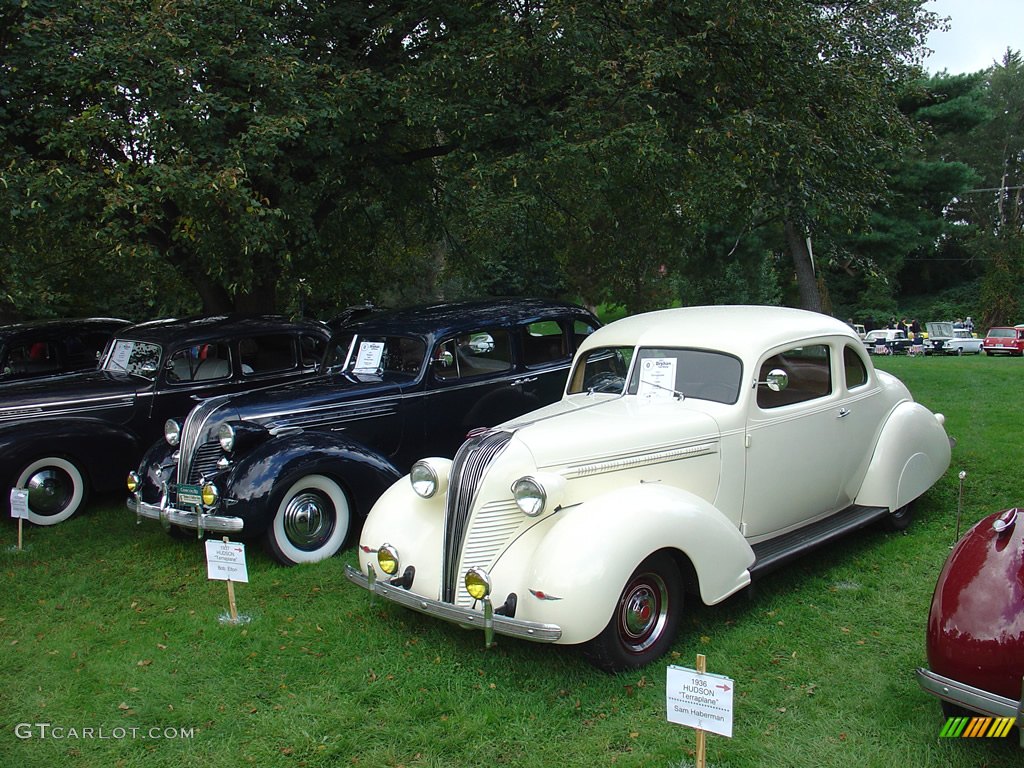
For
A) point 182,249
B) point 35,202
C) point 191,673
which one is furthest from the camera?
point 182,249

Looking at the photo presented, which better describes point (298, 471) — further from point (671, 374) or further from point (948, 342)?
point (948, 342)

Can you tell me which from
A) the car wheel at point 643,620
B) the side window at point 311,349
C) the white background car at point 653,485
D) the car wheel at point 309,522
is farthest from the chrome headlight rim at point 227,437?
the car wheel at point 643,620

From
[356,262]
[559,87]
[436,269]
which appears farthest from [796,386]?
[436,269]

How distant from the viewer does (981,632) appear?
→ 10.3ft

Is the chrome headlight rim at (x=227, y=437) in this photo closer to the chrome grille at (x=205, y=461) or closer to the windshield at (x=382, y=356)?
the chrome grille at (x=205, y=461)

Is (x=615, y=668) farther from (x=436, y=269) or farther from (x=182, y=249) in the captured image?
(x=436, y=269)

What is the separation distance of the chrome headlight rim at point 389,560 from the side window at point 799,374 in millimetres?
2534

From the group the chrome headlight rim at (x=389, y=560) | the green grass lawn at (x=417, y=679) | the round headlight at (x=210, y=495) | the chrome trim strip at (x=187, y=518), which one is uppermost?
the round headlight at (x=210, y=495)

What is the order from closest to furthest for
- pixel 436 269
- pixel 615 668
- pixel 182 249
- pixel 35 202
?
pixel 615 668, pixel 35 202, pixel 182 249, pixel 436 269

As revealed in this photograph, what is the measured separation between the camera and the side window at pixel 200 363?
851 centimetres

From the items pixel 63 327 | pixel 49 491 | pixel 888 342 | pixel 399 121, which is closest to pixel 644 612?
pixel 49 491

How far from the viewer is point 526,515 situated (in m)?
4.37

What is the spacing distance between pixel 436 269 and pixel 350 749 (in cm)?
2631

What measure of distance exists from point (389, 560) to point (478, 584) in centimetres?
78
